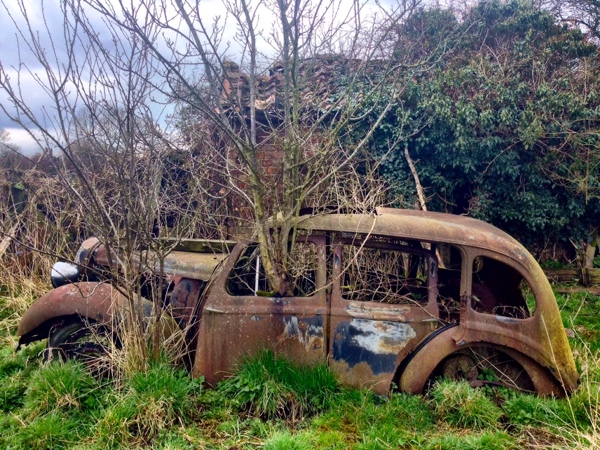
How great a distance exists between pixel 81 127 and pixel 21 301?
13.7ft

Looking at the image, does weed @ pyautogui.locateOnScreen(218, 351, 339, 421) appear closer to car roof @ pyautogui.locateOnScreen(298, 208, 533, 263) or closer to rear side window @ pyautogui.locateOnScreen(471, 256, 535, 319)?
car roof @ pyautogui.locateOnScreen(298, 208, 533, 263)

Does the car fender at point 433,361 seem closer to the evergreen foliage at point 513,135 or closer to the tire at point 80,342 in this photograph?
the tire at point 80,342

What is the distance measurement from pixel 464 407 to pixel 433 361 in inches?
17.2

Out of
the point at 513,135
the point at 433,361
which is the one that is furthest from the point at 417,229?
the point at 513,135

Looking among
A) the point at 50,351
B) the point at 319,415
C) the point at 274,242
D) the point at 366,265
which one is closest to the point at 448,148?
the point at 366,265

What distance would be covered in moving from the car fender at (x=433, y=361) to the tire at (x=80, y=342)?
2.80 metres

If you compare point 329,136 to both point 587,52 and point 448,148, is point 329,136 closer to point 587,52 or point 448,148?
point 448,148

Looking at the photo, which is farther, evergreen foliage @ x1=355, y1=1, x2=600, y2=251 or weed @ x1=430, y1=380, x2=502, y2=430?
evergreen foliage @ x1=355, y1=1, x2=600, y2=251

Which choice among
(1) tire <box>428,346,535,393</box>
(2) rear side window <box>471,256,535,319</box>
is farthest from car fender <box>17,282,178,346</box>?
(2) rear side window <box>471,256,535,319</box>

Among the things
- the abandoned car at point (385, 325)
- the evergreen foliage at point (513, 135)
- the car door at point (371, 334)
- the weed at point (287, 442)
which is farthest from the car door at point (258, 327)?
the evergreen foliage at point (513, 135)

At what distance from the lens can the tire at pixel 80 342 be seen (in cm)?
431

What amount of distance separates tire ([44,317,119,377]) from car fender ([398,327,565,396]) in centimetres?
280

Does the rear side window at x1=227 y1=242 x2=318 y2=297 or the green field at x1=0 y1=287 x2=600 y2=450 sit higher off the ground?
the rear side window at x1=227 y1=242 x2=318 y2=297

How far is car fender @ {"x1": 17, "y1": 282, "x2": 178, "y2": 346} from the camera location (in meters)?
4.38
